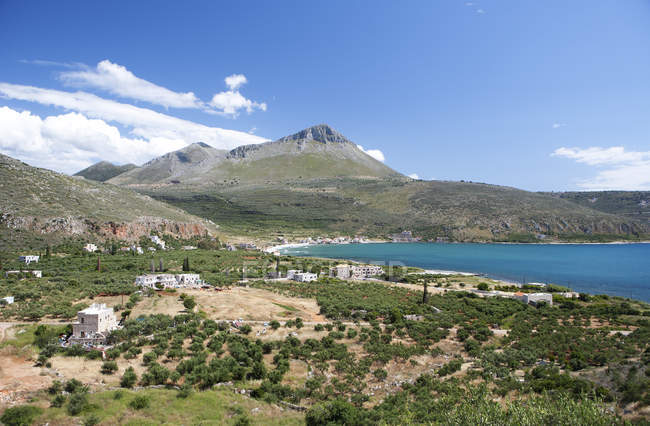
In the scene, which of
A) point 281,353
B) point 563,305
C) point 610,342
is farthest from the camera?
point 563,305

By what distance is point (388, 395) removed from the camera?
20.8m

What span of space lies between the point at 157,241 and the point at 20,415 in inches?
2991

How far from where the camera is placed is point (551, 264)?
108188 mm

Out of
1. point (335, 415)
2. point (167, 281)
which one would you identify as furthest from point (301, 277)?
point (335, 415)

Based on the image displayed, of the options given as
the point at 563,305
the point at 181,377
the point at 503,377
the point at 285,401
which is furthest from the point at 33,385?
the point at 563,305

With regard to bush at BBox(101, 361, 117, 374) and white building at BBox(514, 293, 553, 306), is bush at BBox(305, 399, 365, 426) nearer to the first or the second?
bush at BBox(101, 361, 117, 374)

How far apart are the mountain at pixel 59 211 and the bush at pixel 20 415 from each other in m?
61.3

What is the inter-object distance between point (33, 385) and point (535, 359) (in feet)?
102

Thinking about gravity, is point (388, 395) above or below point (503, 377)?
below

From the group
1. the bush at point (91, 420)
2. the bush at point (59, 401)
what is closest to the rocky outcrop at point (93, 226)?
the bush at point (59, 401)

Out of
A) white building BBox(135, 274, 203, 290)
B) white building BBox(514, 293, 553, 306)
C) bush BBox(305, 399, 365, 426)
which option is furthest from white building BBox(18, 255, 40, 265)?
white building BBox(514, 293, 553, 306)

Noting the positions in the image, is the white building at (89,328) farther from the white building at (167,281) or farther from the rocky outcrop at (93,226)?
the rocky outcrop at (93,226)

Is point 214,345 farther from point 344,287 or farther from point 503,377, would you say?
point 344,287

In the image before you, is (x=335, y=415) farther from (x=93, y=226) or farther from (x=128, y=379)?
(x=93, y=226)
